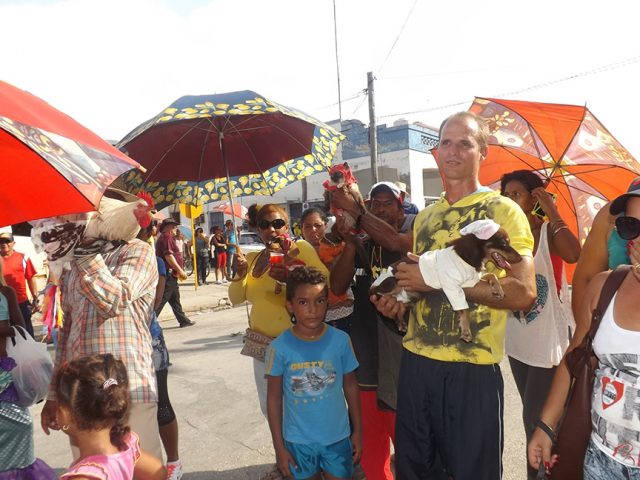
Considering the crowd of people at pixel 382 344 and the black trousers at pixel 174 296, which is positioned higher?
the crowd of people at pixel 382 344

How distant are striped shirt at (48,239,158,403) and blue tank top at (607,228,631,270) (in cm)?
226

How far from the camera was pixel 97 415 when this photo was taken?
5.99 feet

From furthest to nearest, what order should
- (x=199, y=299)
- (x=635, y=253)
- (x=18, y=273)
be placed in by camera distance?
(x=199, y=299) → (x=18, y=273) → (x=635, y=253)

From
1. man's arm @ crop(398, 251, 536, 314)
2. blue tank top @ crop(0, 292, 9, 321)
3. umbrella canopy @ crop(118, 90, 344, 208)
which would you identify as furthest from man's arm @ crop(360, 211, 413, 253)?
blue tank top @ crop(0, 292, 9, 321)

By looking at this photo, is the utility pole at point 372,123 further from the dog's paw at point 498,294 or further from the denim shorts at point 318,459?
the dog's paw at point 498,294

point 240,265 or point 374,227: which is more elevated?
point 374,227

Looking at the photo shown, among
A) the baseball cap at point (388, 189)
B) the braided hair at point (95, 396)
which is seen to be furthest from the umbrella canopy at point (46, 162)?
the baseball cap at point (388, 189)

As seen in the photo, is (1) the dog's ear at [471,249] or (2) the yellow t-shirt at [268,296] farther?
(2) the yellow t-shirt at [268,296]

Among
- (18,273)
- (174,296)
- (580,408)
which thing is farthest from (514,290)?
(174,296)

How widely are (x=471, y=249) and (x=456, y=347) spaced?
492 millimetres

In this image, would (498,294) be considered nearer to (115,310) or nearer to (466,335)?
(466,335)

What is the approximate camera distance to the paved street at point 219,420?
344 centimetres

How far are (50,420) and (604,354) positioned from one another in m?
2.52

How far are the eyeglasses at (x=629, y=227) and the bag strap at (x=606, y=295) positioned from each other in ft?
0.78
